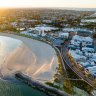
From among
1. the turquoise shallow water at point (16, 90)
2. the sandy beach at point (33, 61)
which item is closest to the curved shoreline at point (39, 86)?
the turquoise shallow water at point (16, 90)

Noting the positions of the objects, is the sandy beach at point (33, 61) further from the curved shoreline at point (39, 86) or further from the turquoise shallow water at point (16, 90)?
the turquoise shallow water at point (16, 90)

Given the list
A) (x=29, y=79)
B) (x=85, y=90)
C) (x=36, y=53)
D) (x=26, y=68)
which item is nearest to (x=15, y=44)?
(x=36, y=53)

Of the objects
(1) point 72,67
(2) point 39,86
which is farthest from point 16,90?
(1) point 72,67

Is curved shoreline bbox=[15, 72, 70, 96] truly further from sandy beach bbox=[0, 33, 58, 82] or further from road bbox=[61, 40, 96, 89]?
road bbox=[61, 40, 96, 89]

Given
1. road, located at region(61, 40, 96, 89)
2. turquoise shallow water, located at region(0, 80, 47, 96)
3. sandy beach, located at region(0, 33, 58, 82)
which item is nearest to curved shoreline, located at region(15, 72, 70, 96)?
turquoise shallow water, located at region(0, 80, 47, 96)

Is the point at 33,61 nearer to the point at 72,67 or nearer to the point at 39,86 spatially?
the point at 72,67

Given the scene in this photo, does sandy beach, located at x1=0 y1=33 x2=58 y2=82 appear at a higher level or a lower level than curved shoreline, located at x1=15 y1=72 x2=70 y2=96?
lower

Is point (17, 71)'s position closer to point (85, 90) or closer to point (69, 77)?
point (69, 77)
